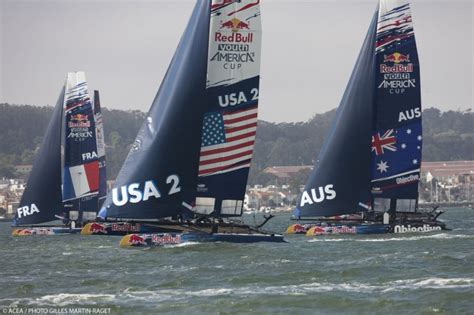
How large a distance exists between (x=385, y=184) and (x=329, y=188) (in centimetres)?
238

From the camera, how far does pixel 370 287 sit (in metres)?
32.8

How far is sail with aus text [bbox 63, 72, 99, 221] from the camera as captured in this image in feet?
212

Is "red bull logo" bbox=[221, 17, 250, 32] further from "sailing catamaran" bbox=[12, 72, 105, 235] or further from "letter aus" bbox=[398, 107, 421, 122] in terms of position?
"sailing catamaran" bbox=[12, 72, 105, 235]

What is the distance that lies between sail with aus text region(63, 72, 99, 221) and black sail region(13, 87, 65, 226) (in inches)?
17.3

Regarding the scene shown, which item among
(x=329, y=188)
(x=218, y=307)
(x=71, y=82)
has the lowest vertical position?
(x=218, y=307)

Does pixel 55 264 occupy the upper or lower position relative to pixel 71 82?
lower

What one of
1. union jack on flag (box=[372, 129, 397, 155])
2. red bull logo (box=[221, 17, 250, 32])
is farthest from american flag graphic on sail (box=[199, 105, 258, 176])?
union jack on flag (box=[372, 129, 397, 155])

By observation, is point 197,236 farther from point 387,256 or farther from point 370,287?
point 370,287

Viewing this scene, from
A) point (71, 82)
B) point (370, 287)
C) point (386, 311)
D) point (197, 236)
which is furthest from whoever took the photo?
point (71, 82)

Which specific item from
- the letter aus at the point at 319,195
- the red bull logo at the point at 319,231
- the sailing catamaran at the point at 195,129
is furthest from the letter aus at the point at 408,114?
the sailing catamaran at the point at 195,129

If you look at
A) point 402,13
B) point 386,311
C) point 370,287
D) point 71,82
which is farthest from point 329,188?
point 386,311

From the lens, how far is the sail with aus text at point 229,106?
45812 millimetres

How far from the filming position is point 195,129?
45.7 meters

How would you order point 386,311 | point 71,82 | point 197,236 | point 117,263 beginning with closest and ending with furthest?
point 386,311 < point 117,263 < point 197,236 < point 71,82
